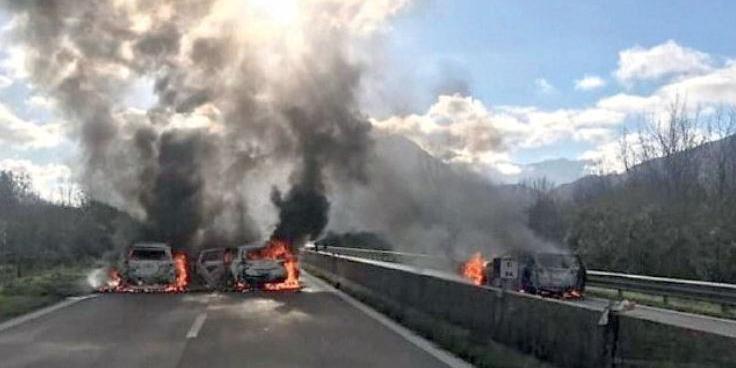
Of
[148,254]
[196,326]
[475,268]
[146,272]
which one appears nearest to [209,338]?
[196,326]

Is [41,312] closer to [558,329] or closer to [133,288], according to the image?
[133,288]

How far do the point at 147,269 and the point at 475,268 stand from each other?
10.2 meters

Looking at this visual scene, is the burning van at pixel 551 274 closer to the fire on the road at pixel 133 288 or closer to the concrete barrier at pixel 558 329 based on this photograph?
the concrete barrier at pixel 558 329

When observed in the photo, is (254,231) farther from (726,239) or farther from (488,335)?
(488,335)

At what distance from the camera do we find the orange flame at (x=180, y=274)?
31511 mm

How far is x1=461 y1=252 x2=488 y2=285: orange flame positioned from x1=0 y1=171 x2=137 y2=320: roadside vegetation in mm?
12503

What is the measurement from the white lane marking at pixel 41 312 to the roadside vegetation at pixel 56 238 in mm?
5707

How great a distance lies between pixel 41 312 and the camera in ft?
70.9

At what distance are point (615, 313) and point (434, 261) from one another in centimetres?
2897

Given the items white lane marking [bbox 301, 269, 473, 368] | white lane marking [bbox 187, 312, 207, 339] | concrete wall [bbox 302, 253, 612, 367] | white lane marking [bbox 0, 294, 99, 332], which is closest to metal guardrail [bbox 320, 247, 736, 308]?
concrete wall [bbox 302, 253, 612, 367]

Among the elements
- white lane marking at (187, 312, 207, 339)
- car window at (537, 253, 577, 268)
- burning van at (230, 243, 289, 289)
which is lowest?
white lane marking at (187, 312, 207, 339)

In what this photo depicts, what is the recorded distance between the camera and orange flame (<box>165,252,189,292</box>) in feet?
103

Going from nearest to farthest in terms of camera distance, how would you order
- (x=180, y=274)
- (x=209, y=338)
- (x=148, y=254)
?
1. (x=209, y=338)
2. (x=148, y=254)
3. (x=180, y=274)

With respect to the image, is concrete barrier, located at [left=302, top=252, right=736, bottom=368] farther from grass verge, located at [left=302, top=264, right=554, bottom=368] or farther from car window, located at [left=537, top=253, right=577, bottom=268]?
car window, located at [left=537, top=253, right=577, bottom=268]
